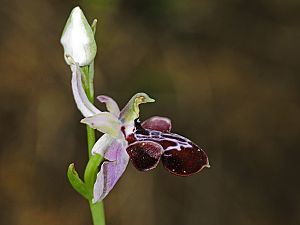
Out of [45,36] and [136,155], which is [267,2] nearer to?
[45,36]

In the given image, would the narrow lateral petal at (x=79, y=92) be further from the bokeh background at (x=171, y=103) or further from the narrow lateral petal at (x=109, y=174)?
the bokeh background at (x=171, y=103)

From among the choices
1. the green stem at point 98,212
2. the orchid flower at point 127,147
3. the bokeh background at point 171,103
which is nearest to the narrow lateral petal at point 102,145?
the orchid flower at point 127,147

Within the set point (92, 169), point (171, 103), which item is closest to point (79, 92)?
point (92, 169)

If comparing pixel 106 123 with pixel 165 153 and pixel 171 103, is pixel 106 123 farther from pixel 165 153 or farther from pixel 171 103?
pixel 171 103

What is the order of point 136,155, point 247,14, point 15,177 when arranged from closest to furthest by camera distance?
point 136,155 → point 15,177 → point 247,14

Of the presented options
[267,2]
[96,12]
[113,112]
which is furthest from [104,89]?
[113,112]
